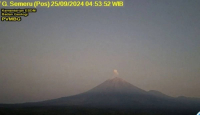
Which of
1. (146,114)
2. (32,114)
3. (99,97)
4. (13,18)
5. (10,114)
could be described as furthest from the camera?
(99,97)

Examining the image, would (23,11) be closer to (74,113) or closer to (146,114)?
(74,113)

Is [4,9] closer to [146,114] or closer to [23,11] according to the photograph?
[23,11]

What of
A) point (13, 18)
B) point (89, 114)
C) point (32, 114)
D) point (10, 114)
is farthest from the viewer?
point (89, 114)

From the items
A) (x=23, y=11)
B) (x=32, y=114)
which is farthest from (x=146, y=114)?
(x=23, y=11)

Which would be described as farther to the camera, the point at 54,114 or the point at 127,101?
the point at 127,101

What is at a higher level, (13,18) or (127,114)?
(13,18)

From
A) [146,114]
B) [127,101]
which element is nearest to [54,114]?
[146,114]

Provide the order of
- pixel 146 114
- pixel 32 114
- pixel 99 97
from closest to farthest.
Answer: pixel 32 114
pixel 146 114
pixel 99 97

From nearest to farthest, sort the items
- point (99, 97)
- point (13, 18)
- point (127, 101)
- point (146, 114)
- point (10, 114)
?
point (13, 18), point (10, 114), point (146, 114), point (127, 101), point (99, 97)

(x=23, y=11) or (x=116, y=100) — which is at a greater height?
(x=23, y=11)
